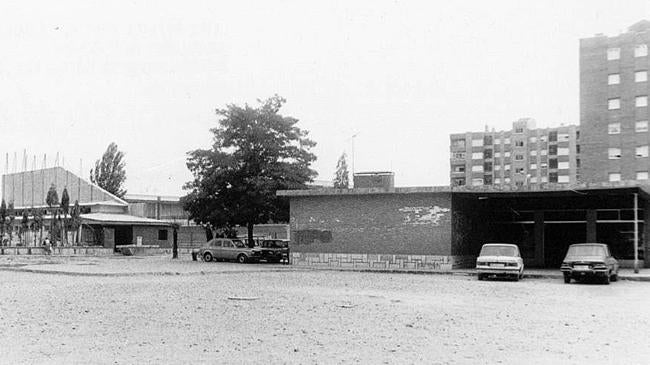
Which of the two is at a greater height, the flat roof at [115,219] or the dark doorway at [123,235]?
the flat roof at [115,219]

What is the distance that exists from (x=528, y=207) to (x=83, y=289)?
958 inches

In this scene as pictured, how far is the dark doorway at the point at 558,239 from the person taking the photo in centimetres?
3575

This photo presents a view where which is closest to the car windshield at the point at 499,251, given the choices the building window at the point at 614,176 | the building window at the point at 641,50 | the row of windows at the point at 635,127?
→ the building window at the point at 614,176

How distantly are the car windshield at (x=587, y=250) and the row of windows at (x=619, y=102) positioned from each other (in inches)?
1870

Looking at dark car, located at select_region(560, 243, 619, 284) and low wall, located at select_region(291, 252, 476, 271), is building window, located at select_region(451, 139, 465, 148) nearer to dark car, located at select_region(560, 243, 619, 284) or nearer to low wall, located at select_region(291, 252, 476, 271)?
low wall, located at select_region(291, 252, 476, 271)

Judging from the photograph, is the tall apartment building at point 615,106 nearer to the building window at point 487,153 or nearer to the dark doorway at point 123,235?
the dark doorway at point 123,235

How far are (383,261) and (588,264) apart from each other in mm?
9939

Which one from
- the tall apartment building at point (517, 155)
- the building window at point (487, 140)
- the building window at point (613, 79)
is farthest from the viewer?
the building window at point (487, 140)

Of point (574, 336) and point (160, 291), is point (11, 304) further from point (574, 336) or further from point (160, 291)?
point (574, 336)

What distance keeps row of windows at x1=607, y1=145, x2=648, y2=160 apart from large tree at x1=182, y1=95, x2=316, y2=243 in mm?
38480

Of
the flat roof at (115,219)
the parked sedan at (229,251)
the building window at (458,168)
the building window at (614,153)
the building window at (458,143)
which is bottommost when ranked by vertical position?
the parked sedan at (229,251)

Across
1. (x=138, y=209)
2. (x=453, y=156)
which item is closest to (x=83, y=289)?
(x=138, y=209)

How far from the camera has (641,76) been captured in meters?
68.4

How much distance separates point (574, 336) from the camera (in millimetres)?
11547
